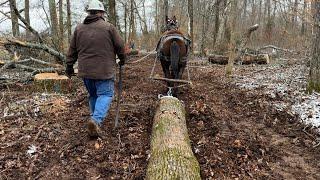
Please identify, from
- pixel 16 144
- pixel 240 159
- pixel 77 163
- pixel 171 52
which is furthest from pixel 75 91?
pixel 240 159

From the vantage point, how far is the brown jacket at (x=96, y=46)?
5.68m

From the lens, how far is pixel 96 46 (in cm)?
569

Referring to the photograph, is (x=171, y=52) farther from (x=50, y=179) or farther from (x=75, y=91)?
(x=50, y=179)

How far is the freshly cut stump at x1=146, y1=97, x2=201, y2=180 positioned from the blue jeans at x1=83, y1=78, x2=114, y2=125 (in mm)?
847

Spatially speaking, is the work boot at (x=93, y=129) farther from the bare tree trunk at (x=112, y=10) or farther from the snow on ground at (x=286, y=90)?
the bare tree trunk at (x=112, y=10)

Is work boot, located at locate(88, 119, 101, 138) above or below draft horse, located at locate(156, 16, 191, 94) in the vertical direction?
below

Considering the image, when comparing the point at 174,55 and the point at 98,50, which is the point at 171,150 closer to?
the point at 98,50

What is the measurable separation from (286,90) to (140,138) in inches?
175

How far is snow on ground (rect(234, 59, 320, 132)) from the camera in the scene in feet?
22.3

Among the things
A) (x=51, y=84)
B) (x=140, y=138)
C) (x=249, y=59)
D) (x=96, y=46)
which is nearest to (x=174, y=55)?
(x=51, y=84)

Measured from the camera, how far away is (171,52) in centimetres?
845

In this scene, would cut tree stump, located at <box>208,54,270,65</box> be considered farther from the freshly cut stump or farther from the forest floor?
the freshly cut stump

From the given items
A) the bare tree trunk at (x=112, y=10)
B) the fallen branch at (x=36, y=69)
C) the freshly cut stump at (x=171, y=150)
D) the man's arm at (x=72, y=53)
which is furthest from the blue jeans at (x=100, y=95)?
the bare tree trunk at (x=112, y=10)

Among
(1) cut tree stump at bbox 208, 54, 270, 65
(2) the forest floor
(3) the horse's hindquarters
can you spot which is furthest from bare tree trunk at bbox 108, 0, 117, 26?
(1) cut tree stump at bbox 208, 54, 270, 65
